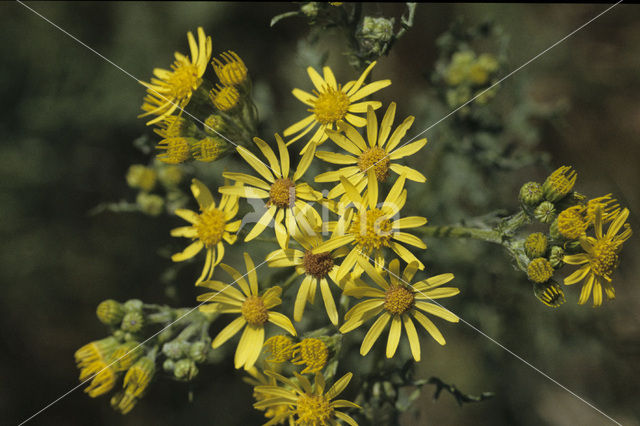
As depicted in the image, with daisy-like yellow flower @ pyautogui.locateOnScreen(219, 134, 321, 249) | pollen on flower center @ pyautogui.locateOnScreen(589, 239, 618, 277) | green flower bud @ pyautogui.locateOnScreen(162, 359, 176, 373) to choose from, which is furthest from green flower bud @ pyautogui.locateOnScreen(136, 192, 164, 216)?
pollen on flower center @ pyautogui.locateOnScreen(589, 239, 618, 277)

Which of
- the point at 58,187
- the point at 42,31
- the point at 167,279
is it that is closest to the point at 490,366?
the point at 167,279

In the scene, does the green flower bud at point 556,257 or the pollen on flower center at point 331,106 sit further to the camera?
the pollen on flower center at point 331,106

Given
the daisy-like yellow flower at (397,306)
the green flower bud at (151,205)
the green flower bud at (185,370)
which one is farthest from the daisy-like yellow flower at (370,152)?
the green flower bud at (151,205)

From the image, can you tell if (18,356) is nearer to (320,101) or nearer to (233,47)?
(233,47)

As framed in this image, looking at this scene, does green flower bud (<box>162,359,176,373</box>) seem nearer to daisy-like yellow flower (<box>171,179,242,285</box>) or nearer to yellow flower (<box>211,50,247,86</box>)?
daisy-like yellow flower (<box>171,179,242,285</box>)

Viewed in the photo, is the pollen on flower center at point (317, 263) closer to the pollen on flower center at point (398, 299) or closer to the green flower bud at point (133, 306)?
the pollen on flower center at point (398, 299)

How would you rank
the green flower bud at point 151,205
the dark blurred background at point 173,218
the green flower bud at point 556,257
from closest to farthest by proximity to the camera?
1. the green flower bud at point 556,257
2. the green flower bud at point 151,205
3. the dark blurred background at point 173,218
